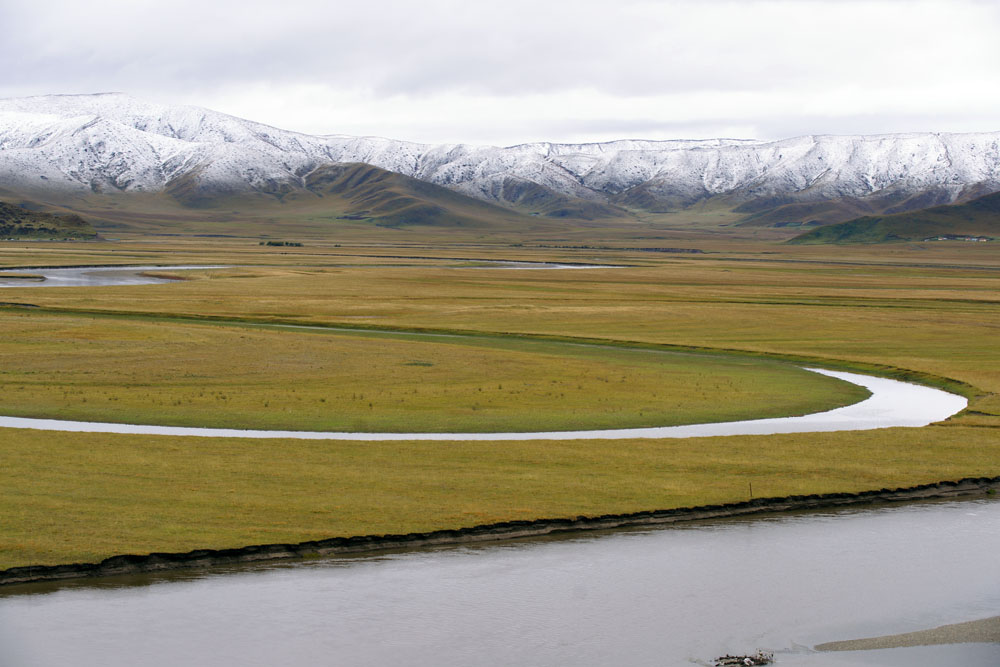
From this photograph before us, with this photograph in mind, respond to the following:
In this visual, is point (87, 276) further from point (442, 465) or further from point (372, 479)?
point (372, 479)

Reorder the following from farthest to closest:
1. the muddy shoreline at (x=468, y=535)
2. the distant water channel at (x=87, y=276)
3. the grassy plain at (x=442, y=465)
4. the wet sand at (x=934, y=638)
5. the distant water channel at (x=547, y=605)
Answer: the distant water channel at (x=87, y=276)
the grassy plain at (x=442, y=465)
the muddy shoreline at (x=468, y=535)
the wet sand at (x=934, y=638)
the distant water channel at (x=547, y=605)

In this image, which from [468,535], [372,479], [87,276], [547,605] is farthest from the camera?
[87,276]

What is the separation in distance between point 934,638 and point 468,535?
32.1ft

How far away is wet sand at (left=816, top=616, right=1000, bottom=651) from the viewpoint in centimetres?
1834

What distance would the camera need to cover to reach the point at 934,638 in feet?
61.4

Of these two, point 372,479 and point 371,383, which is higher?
point 371,383

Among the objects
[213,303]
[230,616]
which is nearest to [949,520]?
[230,616]

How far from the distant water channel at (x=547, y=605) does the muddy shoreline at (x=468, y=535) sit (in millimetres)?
429

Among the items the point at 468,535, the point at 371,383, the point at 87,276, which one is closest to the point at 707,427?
the point at 371,383

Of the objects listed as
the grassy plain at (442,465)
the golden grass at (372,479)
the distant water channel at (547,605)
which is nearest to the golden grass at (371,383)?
→ the grassy plain at (442,465)

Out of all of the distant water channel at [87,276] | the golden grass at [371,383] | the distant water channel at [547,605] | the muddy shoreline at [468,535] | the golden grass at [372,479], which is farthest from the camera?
the distant water channel at [87,276]

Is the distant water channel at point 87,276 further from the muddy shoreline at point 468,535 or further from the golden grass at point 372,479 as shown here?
the muddy shoreline at point 468,535

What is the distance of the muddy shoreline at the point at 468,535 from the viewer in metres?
21.0

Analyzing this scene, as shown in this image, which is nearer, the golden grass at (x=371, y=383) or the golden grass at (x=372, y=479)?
the golden grass at (x=372, y=479)
